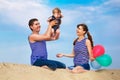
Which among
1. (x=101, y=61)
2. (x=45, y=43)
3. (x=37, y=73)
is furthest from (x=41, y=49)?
(x=101, y=61)

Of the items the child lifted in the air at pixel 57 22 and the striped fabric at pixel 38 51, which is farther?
the child lifted in the air at pixel 57 22

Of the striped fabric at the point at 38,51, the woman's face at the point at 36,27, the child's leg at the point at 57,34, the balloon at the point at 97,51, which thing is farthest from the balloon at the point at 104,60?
the woman's face at the point at 36,27

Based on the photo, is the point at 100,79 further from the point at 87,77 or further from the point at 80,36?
the point at 80,36

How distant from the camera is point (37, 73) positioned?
801 cm

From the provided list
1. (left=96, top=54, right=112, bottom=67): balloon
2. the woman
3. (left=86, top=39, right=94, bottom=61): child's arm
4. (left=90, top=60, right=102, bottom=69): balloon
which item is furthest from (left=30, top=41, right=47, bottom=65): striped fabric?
(left=96, top=54, right=112, bottom=67): balloon

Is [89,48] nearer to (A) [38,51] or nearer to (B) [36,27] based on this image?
(A) [38,51]

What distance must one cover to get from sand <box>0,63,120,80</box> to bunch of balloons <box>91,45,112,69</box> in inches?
8.1

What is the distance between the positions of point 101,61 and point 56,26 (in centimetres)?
145

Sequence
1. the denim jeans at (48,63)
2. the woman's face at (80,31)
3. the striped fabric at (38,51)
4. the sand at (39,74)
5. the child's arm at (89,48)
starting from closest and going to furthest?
the sand at (39,74) < the denim jeans at (48,63) < the child's arm at (89,48) < the striped fabric at (38,51) < the woman's face at (80,31)

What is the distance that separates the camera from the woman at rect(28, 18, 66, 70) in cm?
848

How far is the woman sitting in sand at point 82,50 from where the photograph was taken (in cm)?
856

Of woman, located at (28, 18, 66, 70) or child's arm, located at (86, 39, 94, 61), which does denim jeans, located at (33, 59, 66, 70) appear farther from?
child's arm, located at (86, 39, 94, 61)

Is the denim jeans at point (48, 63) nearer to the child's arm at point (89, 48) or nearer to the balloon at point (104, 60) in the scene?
the child's arm at point (89, 48)

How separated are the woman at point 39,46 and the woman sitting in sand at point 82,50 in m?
0.49
